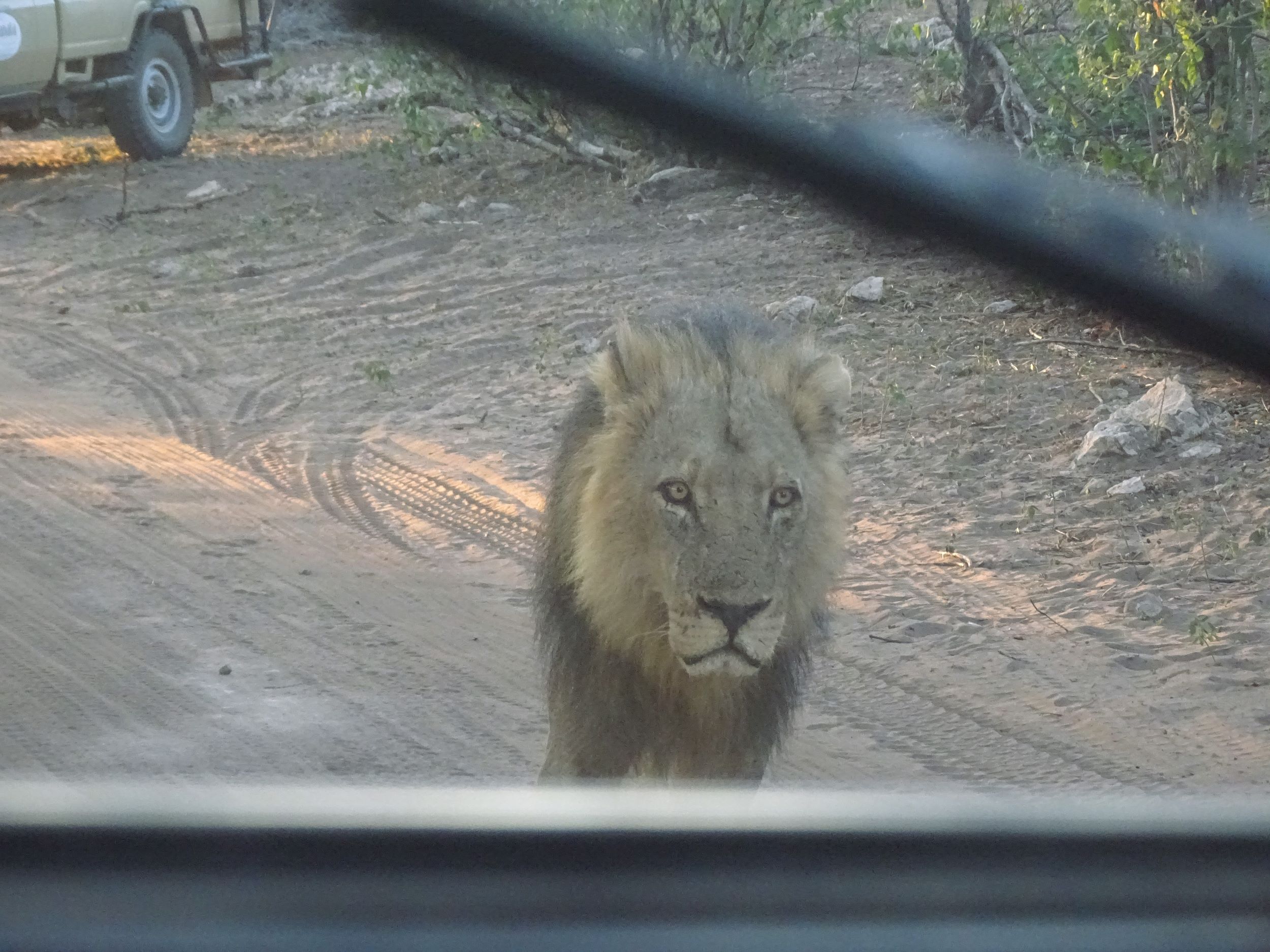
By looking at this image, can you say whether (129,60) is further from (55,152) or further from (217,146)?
(55,152)

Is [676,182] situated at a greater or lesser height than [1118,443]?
lesser

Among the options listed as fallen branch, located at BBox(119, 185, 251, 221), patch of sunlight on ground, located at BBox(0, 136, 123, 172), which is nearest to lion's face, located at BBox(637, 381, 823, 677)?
fallen branch, located at BBox(119, 185, 251, 221)

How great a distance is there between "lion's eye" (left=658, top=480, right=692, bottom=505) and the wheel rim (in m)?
11.3

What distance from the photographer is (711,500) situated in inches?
137

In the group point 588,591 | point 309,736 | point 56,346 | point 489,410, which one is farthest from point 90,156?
point 588,591

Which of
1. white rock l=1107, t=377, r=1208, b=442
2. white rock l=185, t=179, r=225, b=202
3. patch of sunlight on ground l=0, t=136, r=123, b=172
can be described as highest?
white rock l=1107, t=377, r=1208, b=442

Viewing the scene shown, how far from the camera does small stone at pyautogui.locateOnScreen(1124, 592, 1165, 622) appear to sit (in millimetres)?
5508

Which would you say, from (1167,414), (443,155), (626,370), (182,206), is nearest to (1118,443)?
(1167,414)

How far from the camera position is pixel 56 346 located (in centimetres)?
934

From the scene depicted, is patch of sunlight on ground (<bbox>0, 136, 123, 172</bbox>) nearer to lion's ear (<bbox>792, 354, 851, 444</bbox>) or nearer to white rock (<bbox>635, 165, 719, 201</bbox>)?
white rock (<bbox>635, 165, 719, 201</bbox>)

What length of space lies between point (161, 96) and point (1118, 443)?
10.2 m

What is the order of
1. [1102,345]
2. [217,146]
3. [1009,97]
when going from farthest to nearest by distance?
[217,146], [1009,97], [1102,345]

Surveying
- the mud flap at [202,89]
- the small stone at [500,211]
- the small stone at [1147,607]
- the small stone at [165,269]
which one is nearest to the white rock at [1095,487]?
the small stone at [1147,607]

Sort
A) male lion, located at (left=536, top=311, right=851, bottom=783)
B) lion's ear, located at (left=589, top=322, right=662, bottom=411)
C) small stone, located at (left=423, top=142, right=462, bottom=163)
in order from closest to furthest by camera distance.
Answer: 1. male lion, located at (left=536, top=311, right=851, bottom=783)
2. lion's ear, located at (left=589, top=322, right=662, bottom=411)
3. small stone, located at (left=423, top=142, right=462, bottom=163)
